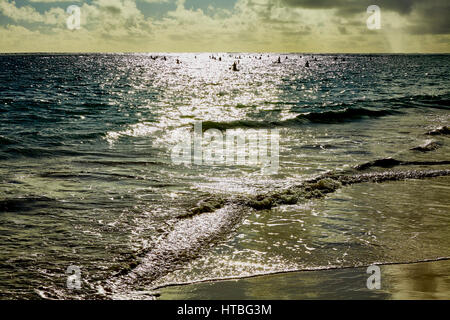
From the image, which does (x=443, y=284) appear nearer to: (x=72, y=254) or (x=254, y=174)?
(x=72, y=254)

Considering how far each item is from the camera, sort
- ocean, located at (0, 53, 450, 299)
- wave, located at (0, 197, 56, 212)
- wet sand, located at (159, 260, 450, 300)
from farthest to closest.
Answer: wave, located at (0, 197, 56, 212) < ocean, located at (0, 53, 450, 299) < wet sand, located at (159, 260, 450, 300)

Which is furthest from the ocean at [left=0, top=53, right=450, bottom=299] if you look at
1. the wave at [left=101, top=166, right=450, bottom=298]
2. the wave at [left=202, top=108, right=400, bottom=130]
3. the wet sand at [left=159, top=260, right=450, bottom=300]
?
the wave at [left=202, top=108, right=400, bottom=130]

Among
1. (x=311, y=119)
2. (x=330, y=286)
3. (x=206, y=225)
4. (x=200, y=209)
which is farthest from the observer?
(x=311, y=119)

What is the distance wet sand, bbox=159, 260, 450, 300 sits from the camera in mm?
4555

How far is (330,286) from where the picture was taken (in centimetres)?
481

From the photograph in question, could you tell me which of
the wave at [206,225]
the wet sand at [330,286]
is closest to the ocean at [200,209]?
the wave at [206,225]

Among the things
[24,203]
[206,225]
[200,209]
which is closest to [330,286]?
[206,225]

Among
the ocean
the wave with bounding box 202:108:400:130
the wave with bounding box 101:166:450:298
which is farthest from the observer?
the wave with bounding box 202:108:400:130

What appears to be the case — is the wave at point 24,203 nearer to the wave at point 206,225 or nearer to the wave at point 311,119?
the wave at point 206,225

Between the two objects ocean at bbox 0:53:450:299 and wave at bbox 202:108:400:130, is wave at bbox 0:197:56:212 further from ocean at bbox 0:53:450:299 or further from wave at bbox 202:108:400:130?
wave at bbox 202:108:400:130

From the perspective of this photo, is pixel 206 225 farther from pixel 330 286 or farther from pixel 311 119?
pixel 311 119

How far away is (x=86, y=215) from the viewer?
291 inches
